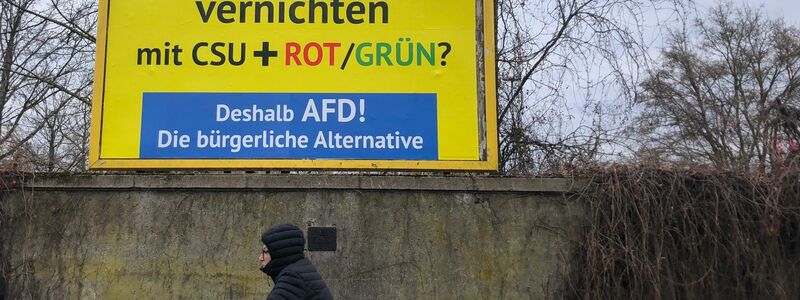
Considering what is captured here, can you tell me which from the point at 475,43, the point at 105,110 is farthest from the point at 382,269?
the point at 105,110

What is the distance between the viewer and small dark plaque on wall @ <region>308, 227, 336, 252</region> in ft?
18.1

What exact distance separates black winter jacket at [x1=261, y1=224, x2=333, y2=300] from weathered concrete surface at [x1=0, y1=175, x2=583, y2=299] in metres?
1.97

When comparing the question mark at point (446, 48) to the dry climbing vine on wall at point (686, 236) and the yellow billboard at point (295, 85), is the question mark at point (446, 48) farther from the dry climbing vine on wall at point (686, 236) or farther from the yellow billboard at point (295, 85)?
the dry climbing vine on wall at point (686, 236)

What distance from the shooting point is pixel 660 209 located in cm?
549

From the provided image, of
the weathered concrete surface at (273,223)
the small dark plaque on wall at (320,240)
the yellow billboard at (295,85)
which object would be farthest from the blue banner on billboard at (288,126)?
the small dark plaque on wall at (320,240)

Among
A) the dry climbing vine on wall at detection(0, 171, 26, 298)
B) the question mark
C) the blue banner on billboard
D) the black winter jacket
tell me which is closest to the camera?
the black winter jacket

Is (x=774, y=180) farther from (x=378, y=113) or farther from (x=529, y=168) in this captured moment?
(x=378, y=113)

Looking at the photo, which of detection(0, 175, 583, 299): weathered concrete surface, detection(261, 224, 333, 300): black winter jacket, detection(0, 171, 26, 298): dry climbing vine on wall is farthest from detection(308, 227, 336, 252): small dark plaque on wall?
detection(0, 171, 26, 298): dry climbing vine on wall

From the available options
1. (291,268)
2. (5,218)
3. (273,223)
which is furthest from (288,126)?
(291,268)

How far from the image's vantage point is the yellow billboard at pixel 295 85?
232 inches

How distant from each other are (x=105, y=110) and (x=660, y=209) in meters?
4.80

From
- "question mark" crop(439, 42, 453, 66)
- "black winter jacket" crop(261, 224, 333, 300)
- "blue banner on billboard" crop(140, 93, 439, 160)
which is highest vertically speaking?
"question mark" crop(439, 42, 453, 66)

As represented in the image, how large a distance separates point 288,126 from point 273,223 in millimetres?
884

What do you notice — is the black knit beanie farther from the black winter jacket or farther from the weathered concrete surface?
the weathered concrete surface
